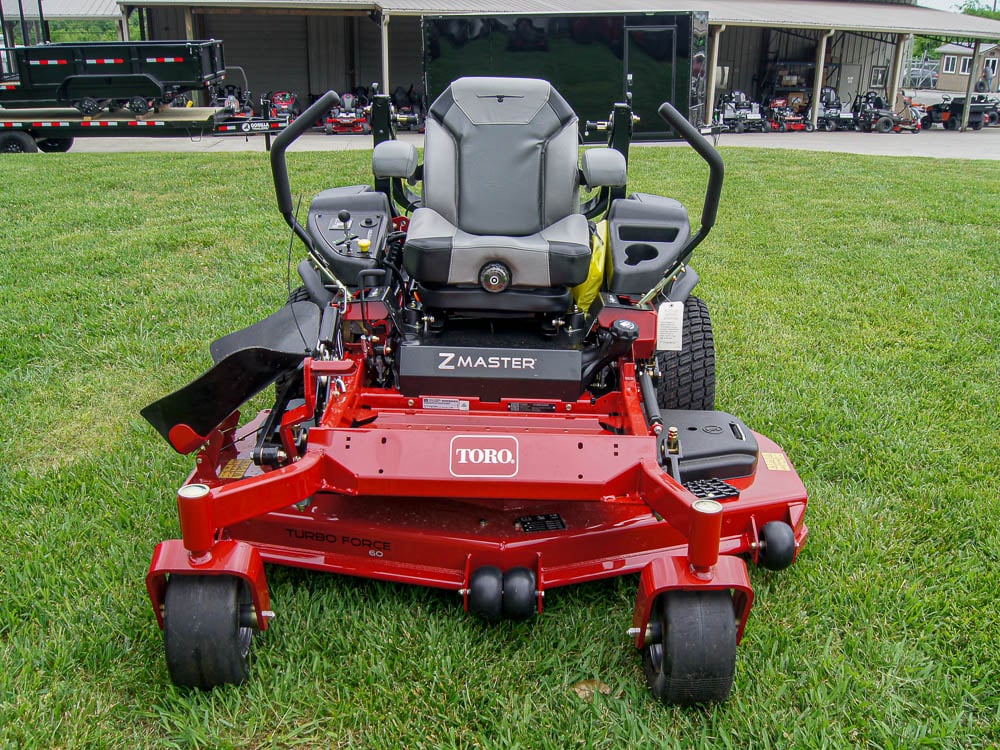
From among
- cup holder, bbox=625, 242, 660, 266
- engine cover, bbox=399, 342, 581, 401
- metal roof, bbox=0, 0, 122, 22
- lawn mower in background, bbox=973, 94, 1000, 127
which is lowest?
lawn mower in background, bbox=973, 94, 1000, 127

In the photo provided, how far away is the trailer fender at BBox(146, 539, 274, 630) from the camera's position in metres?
2.12

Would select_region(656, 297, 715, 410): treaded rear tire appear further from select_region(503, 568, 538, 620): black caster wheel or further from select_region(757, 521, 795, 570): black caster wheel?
select_region(503, 568, 538, 620): black caster wheel

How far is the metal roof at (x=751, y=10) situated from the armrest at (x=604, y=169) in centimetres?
1092

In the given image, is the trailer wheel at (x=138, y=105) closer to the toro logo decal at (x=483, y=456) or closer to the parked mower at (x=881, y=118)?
the toro logo decal at (x=483, y=456)

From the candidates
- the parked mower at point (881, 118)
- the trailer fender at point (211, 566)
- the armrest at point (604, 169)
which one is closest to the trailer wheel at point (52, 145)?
the armrest at point (604, 169)

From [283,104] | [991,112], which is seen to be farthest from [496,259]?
[991,112]

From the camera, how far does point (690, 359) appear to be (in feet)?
11.6

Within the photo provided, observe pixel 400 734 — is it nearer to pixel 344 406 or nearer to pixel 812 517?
pixel 344 406

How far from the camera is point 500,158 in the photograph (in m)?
3.33

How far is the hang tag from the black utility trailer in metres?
13.4

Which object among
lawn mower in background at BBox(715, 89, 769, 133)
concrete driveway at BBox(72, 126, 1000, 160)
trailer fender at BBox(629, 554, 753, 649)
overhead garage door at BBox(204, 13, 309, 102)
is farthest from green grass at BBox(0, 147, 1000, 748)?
overhead garage door at BBox(204, 13, 309, 102)

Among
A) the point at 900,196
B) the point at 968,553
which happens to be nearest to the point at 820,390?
the point at 968,553

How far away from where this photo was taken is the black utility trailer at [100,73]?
555 inches

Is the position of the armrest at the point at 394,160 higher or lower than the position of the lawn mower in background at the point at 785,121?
higher
